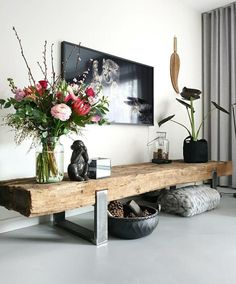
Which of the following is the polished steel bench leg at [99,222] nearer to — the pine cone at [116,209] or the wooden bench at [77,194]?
the wooden bench at [77,194]

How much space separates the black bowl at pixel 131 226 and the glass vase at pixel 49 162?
0.46 m

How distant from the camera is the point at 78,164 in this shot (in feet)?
5.49

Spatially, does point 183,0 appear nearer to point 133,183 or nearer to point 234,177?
point 234,177

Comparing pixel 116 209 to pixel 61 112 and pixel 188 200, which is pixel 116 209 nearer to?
pixel 188 200

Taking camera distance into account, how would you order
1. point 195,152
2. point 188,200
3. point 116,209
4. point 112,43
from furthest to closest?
point 195,152 < point 112,43 < point 188,200 < point 116,209

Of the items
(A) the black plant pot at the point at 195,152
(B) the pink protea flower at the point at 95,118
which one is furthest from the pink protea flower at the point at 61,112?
(A) the black plant pot at the point at 195,152

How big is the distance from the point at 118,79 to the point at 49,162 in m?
1.23

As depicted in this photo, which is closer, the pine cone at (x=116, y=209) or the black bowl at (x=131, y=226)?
the black bowl at (x=131, y=226)

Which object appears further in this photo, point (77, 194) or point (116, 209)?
point (116, 209)

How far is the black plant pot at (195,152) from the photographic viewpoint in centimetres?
273

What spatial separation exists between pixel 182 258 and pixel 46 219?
113 cm

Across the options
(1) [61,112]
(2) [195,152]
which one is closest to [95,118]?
(1) [61,112]

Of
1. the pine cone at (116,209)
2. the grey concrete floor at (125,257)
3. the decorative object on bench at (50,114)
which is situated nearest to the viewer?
the grey concrete floor at (125,257)

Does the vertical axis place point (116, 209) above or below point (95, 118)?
below
